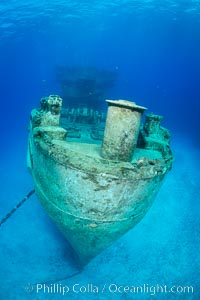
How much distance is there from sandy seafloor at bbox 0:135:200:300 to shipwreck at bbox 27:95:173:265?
3518mm

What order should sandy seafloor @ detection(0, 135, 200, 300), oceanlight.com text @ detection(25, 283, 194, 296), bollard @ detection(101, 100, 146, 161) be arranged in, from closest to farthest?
1. bollard @ detection(101, 100, 146, 161)
2. oceanlight.com text @ detection(25, 283, 194, 296)
3. sandy seafloor @ detection(0, 135, 200, 300)

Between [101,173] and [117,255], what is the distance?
19.7 ft

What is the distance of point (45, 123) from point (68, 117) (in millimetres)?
3717

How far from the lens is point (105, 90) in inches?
539

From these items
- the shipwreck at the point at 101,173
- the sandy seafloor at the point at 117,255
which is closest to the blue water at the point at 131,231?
the sandy seafloor at the point at 117,255

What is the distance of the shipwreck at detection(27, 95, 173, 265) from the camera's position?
9.75ft

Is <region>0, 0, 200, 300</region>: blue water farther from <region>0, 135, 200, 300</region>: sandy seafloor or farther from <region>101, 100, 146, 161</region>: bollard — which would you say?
<region>101, 100, 146, 161</region>: bollard

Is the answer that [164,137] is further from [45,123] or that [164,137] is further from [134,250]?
[134,250]

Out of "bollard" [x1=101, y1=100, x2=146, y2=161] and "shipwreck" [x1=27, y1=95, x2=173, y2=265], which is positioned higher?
"bollard" [x1=101, y1=100, x2=146, y2=161]

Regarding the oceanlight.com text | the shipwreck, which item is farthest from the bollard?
the oceanlight.com text

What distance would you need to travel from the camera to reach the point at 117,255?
7.95 m

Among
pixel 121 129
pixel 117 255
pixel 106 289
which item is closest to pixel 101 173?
pixel 121 129

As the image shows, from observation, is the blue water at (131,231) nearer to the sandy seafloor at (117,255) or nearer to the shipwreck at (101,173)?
the sandy seafloor at (117,255)

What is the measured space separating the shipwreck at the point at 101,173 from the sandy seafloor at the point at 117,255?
11.5 ft
